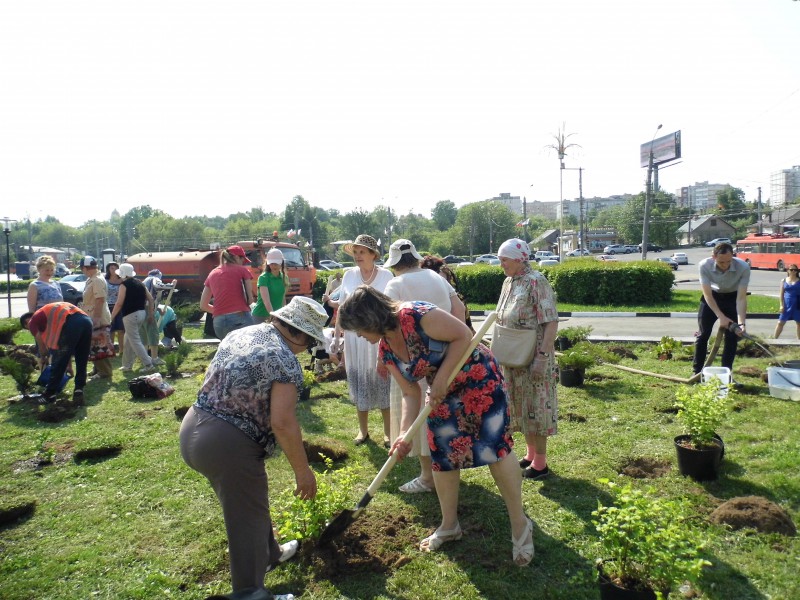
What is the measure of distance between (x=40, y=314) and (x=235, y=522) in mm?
5782

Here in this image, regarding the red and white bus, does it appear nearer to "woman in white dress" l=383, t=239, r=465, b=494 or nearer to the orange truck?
the orange truck

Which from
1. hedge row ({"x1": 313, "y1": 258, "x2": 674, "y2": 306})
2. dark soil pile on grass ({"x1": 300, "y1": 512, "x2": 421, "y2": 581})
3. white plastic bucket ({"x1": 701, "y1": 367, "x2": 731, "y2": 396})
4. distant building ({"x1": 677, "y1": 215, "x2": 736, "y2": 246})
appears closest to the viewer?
dark soil pile on grass ({"x1": 300, "y1": 512, "x2": 421, "y2": 581})

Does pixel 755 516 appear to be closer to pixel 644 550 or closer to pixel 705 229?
pixel 644 550

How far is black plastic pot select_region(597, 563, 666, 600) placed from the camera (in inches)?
98.3

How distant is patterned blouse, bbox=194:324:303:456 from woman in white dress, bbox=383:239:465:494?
59.4 inches

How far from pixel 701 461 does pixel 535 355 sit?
1377 mm

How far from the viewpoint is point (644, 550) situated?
8.09 ft

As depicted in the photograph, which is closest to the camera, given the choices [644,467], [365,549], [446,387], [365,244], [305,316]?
[305,316]

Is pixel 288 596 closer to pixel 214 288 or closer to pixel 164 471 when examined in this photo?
pixel 164 471

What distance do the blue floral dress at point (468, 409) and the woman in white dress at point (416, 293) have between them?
0.80 m

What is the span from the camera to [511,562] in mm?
3170

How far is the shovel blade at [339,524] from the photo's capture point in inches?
126

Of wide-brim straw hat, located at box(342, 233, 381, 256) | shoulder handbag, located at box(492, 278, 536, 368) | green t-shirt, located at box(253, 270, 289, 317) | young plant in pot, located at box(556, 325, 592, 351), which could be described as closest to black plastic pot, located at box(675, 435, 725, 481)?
shoulder handbag, located at box(492, 278, 536, 368)

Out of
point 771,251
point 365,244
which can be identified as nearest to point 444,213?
point 771,251
